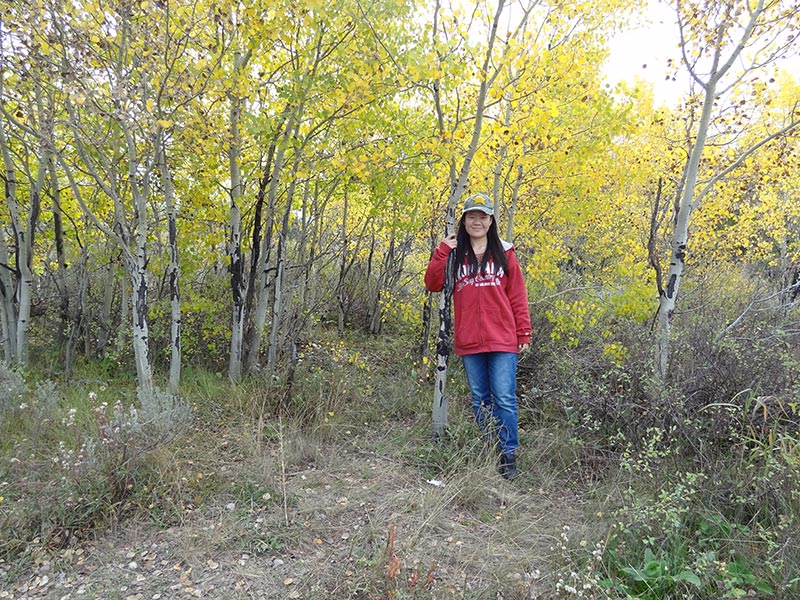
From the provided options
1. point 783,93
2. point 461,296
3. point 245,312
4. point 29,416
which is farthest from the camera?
point 783,93

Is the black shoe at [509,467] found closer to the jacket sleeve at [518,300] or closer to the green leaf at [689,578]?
the jacket sleeve at [518,300]

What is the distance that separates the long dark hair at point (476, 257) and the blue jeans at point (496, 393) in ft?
1.93

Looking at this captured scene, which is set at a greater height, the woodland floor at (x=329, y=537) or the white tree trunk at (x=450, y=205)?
the white tree trunk at (x=450, y=205)

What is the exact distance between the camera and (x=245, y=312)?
4461 millimetres

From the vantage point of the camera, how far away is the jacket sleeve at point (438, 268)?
3.14m

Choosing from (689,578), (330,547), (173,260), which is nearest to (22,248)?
(173,260)

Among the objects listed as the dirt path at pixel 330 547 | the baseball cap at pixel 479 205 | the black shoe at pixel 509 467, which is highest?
the baseball cap at pixel 479 205

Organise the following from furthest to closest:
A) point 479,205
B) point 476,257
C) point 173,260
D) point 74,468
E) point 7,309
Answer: point 7,309
point 173,260
point 476,257
point 479,205
point 74,468

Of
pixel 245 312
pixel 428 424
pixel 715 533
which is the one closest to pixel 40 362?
pixel 245 312

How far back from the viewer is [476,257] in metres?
3.22

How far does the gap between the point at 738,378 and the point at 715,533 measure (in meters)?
1.31

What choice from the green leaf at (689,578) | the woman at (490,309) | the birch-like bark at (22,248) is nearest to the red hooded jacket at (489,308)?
the woman at (490,309)

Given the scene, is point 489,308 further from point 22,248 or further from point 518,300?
point 22,248

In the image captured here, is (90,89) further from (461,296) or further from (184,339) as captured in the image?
(461,296)
